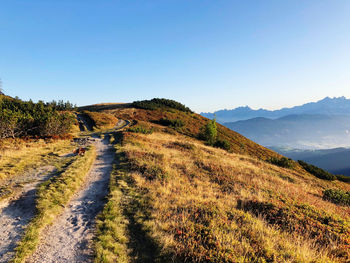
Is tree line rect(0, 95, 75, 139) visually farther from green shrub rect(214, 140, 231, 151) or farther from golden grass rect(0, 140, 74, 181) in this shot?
green shrub rect(214, 140, 231, 151)

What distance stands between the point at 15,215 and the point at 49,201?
45.1 inches

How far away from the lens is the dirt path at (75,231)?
15.9 ft

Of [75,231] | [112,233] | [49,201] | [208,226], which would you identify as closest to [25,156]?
[49,201]

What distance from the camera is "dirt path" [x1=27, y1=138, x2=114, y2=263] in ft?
15.9

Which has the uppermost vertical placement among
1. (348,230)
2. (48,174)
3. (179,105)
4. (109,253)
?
(179,105)

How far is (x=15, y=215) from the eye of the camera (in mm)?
6668

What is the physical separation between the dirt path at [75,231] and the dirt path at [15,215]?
0.82 m

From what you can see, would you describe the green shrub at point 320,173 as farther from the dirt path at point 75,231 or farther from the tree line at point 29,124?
the tree line at point 29,124

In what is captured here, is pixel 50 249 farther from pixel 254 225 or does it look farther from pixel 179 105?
→ pixel 179 105

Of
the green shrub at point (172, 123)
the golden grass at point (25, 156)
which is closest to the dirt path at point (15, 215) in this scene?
the golden grass at point (25, 156)

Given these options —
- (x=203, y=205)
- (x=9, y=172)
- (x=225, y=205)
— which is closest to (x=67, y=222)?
(x=203, y=205)

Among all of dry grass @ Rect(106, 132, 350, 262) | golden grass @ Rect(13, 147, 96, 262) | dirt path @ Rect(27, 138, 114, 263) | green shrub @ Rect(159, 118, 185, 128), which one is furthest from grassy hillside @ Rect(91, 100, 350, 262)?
green shrub @ Rect(159, 118, 185, 128)

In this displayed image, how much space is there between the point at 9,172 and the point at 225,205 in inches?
540

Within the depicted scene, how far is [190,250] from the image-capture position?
15.8ft
